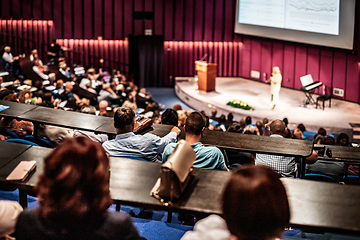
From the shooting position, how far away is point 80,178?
1.35m

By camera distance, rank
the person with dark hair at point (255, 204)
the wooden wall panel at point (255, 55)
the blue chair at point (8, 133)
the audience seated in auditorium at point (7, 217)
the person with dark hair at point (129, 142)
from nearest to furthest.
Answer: the person with dark hair at point (255, 204)
the audience seated in auditorium at point (7, 217)
the person with dark hair at point (129, 142)
the blue chair at point (8, 133)
the wooden wall panel at point (255, 55)

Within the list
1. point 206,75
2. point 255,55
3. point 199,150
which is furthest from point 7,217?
point 255,55

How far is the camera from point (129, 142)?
10.5ft

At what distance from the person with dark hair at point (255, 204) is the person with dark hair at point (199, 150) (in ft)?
4.92

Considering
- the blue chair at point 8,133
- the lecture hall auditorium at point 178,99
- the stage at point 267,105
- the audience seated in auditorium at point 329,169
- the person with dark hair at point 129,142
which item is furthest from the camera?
the stage at point 267,105

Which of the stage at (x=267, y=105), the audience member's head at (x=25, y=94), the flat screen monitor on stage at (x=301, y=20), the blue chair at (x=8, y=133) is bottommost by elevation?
the stage at (x=267, y=105)

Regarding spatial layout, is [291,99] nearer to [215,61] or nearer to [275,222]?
[215,61]

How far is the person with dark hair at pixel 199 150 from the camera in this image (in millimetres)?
2822

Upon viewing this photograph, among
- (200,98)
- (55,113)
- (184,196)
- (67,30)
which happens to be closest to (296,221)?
(184,196)

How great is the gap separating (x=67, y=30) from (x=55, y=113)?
37.2ft

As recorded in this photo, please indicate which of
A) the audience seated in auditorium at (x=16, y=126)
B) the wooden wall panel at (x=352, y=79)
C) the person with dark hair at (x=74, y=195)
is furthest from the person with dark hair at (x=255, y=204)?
the wooden wall panel at (x=352, y=79)

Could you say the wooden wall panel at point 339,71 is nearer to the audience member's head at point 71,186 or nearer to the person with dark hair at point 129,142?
the person with dark hair at point 129,142

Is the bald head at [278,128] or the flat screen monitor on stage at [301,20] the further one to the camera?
the flat screen monitor on stage at [301,20]

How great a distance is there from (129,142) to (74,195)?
1.86 m
